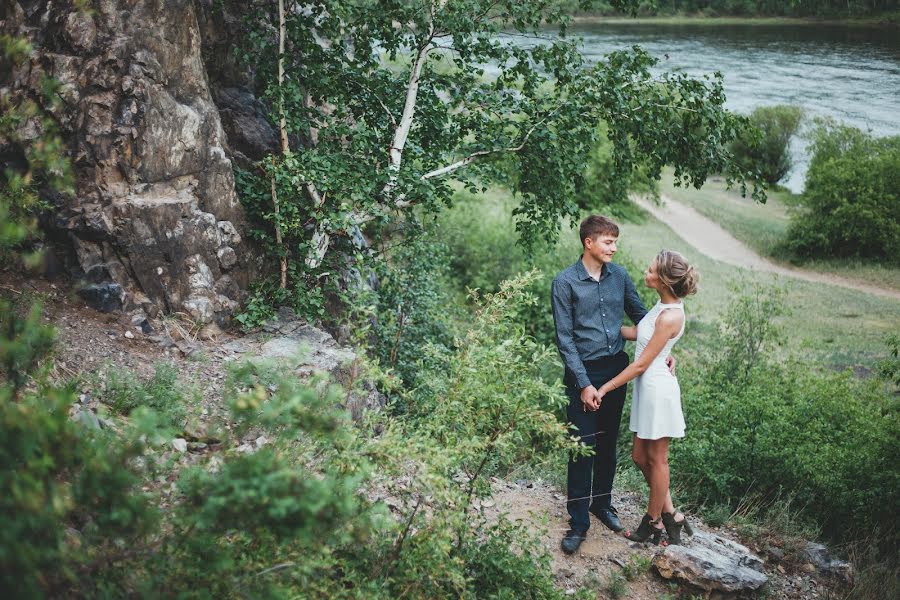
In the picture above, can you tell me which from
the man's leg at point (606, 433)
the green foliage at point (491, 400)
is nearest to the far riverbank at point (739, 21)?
the man's leg at point (606, 433)

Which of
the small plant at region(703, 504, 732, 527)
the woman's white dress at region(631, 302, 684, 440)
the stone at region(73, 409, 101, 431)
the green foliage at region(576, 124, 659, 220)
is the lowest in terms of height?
the green foliage at region(576, 124, 659, 220)

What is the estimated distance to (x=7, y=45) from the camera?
2986 mm

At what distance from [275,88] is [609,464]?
458 centimetres

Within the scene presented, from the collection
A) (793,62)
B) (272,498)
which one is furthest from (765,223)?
(272,498)

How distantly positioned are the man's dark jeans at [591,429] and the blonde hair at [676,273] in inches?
27.4

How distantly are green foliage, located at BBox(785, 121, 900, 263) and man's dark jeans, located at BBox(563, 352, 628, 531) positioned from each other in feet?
77.1

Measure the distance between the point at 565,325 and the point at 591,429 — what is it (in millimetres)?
809

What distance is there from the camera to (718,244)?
27438 mm

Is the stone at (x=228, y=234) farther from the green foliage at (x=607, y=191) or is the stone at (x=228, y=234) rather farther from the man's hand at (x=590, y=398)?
the green foliage at (x=607, y=191)

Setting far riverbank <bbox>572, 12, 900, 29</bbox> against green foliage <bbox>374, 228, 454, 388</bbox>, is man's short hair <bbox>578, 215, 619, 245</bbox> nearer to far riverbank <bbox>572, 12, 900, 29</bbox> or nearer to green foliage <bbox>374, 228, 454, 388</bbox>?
green foliage <bbox>374, 228, 454, 388</bbox>

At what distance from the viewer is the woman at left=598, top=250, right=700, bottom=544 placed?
4711 millimetres

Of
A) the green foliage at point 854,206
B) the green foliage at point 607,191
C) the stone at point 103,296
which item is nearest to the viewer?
the stone at point 103,296

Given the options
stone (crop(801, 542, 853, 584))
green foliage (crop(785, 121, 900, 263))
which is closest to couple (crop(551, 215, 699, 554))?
Result: stone (crop(801, 542, 853, 584))

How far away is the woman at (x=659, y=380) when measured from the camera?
471cm
